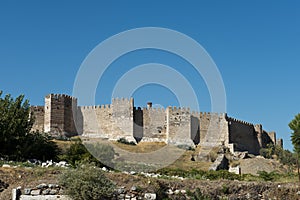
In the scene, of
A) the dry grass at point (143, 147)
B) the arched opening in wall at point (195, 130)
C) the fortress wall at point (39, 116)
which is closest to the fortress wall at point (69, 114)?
the fortress wall at point (39, 116)

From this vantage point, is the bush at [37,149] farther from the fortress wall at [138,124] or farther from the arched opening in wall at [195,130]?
the arched opening in wall at [195,130]

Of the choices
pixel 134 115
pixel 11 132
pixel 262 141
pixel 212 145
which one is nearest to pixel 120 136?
pixel 134 115

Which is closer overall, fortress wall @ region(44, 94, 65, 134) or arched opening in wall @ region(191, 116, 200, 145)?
fortress wall @ region(44, 94, 65, 134)

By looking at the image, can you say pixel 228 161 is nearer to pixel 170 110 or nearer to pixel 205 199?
pixel 170 110

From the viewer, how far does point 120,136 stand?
4875cm

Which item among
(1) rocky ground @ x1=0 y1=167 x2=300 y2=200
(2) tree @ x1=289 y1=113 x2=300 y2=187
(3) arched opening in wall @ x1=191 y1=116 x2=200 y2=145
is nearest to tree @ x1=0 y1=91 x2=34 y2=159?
(1) rocky ground @ x1=0 y1=167 x2=300 y2=200

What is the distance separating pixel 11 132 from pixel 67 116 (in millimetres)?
28305

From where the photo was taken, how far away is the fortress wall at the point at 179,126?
50156mm

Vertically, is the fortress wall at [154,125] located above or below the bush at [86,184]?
above

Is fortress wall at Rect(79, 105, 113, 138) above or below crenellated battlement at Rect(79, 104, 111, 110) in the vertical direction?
below

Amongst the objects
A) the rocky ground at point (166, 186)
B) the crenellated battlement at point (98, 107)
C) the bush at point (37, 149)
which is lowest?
the rocky ground at point (166, 186)

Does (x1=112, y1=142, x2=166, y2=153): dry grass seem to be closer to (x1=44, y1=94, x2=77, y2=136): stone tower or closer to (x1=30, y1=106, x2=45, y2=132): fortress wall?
(x1=44, y1=94, x2=77, y2=136): stone tower

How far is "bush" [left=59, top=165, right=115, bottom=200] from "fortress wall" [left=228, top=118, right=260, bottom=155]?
134 feet

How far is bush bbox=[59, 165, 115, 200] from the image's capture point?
12594 millimetres
